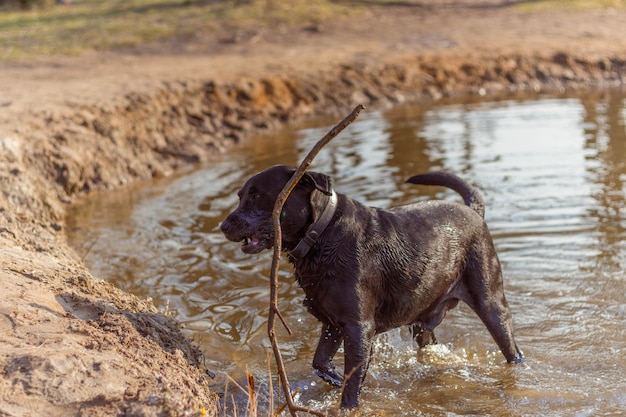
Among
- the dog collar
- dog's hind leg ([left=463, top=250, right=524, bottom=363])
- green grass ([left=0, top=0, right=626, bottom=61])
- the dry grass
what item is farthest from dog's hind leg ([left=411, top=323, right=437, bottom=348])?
the dry grass

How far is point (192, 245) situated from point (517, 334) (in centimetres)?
382

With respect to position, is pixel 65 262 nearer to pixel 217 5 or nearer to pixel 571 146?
pixel 571 146

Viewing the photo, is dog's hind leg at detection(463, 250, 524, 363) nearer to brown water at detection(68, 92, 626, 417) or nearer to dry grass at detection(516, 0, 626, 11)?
brown water at detection(68, 92, 626, 417)

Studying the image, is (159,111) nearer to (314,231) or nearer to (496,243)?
(496,243)

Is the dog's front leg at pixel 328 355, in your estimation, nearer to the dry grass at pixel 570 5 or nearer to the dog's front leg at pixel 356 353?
the dog's front leg at pixel 356 353

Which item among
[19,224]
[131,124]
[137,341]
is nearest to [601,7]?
[131,124]

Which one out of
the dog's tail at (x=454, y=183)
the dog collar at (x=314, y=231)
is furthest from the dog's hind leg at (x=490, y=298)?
the dog collar at (x=314, y=231)

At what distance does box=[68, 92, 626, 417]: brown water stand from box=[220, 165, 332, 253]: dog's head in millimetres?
1158

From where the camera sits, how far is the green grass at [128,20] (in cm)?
1877

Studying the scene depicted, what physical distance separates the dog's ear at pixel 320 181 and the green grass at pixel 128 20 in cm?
1395

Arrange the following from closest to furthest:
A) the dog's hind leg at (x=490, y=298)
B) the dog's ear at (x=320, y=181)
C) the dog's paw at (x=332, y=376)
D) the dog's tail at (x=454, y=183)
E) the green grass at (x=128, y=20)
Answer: the dog's ear at (x=320, y=181)
the dog's paw at (x=332, y=376)
the dog's hind leg at (x=490, y=298)
the dog's tail at (x=454, y=183)
the green grass at (x=128, y=20)

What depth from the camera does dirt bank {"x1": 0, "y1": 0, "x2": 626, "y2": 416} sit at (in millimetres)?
4180

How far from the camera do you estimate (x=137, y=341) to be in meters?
4.74

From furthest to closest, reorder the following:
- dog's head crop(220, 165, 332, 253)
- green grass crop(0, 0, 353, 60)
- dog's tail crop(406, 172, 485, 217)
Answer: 1. green grass crop(0, 0, 353, 60)
2. dog's tail crop(406, 172, 485, 217)
3. dog's head crop(220, 165, 332, 253)
